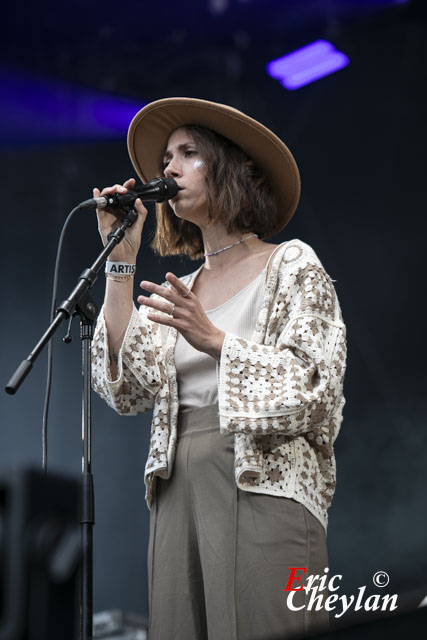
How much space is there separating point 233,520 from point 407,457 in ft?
4.97

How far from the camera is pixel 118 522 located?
11.5 feet

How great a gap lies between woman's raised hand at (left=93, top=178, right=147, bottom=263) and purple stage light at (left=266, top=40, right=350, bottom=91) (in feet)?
6.02

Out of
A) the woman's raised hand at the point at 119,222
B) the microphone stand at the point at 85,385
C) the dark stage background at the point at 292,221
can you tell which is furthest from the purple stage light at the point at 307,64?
the microphone stand at the point at 85,385

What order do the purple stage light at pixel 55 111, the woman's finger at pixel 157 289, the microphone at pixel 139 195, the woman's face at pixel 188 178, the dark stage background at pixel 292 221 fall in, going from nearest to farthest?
1. the woman's finger at pixel 157 289
2. the microphone at pixel 139 195
3. the woman's face at pixel 188 178
4. the dark stage background at pixel 292 221
5. the purple stage light at pixel 55 111

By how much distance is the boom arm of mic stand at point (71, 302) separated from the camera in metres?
1.25

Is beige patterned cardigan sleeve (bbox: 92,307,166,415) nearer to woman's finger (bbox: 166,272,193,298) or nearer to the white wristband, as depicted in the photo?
the white wristband

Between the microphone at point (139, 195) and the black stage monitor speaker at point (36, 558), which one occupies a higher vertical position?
the microphone at point (139, 195)

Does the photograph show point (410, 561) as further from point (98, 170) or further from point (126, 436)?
point (98, 170)

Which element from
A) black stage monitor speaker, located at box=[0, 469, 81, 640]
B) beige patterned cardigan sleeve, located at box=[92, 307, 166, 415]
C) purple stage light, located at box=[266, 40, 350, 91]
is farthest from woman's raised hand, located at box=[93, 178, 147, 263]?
purple stage light, located at box=[266, 40, 350, 91]

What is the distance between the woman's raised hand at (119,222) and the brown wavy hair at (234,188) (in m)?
0.25

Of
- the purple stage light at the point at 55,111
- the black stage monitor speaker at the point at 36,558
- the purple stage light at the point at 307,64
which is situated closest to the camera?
the black stage monitor speaker at the point at 36,558

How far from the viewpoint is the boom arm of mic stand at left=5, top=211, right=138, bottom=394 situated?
4.09 feet

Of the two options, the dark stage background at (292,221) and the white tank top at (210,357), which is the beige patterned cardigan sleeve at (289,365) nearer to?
the white tank top at (210,357)

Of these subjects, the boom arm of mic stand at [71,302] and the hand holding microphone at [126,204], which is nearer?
the boom arm of mic stand at [71,302]
